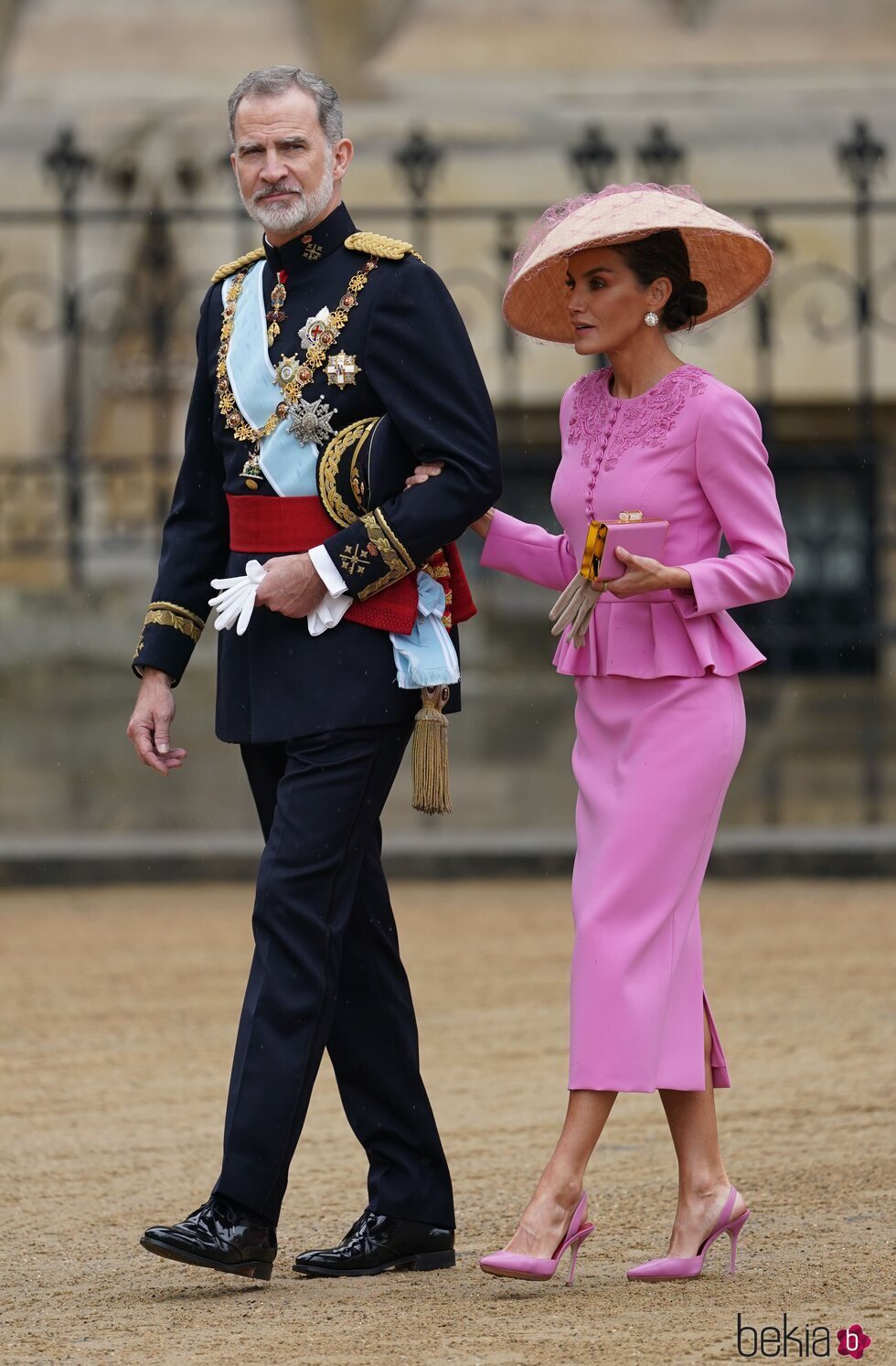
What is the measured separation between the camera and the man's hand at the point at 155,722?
12.8 feet

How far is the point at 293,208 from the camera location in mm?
3705

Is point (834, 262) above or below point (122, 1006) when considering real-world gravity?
above

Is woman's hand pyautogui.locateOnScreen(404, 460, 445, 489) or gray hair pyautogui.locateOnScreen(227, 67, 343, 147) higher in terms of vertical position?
gray hair pyautogui.locateOnScreen(227, 67, 343, 147)

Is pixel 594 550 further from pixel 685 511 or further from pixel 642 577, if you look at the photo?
pixel 685 511

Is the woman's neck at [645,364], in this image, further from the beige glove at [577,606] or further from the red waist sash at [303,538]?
the red waist sash at [303,538]

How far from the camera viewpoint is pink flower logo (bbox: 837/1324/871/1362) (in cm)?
325

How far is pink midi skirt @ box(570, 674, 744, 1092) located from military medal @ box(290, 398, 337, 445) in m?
0.59

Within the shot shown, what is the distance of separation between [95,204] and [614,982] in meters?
12.7

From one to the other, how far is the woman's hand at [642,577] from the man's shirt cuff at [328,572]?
15.4 inches

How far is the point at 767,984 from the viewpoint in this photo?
6.45 meters

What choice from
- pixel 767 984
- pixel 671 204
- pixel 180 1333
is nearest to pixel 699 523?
pixel 671 204

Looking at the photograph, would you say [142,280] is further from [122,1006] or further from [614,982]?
[614,982]

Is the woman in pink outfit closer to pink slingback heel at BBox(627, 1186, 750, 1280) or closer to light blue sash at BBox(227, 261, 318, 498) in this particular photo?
pink slingback heel at BBox(627, 1186, 750, 1280)

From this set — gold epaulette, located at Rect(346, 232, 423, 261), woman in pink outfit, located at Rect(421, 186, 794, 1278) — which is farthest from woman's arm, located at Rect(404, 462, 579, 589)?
gold epaulette, located at Rect(346, 232, 423, 261)
